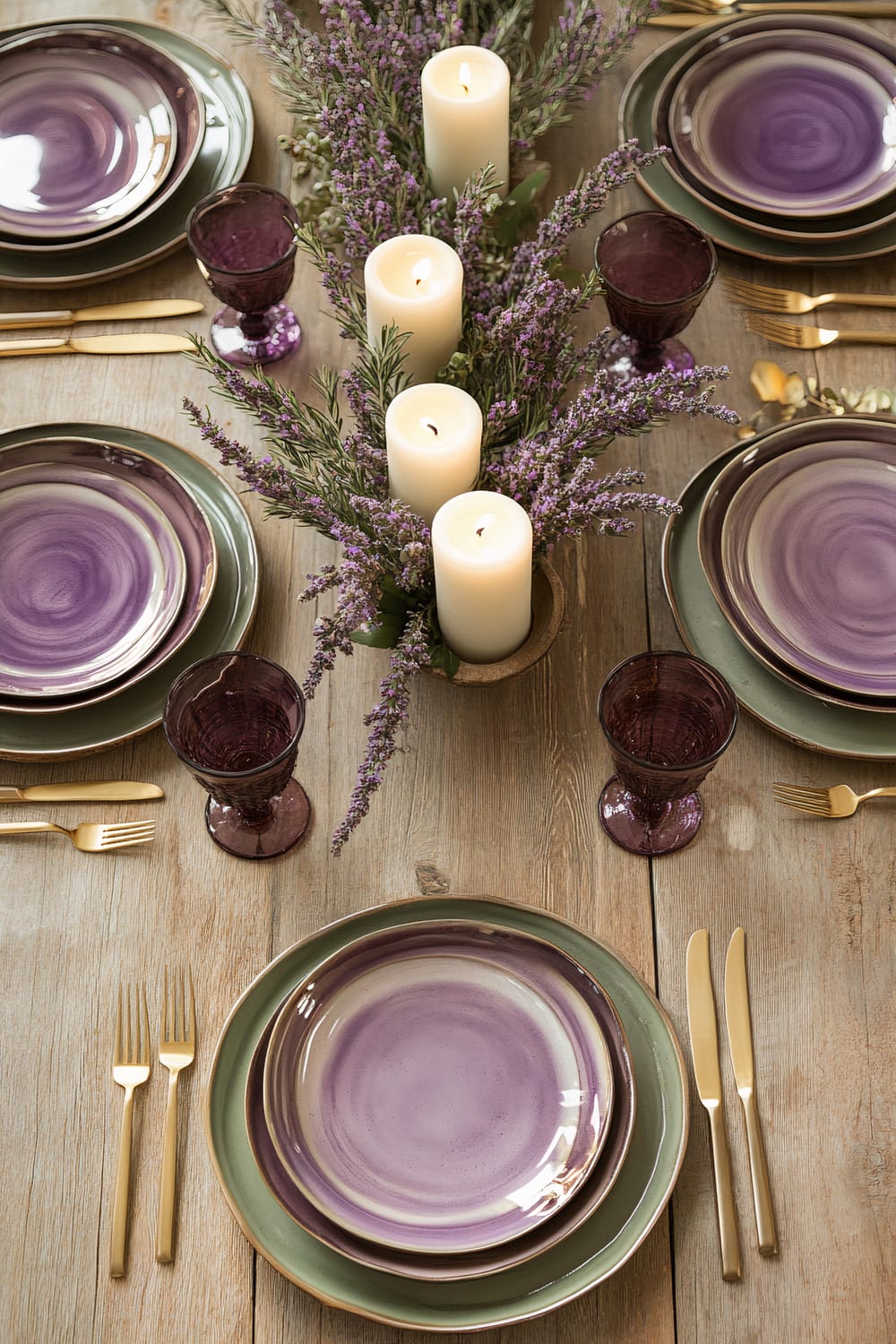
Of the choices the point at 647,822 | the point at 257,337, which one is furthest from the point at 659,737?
the point at 257,337

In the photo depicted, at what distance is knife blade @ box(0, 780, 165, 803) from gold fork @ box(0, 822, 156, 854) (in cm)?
2

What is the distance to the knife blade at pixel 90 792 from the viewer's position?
112cm

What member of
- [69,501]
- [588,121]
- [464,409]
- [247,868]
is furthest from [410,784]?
[588,121]

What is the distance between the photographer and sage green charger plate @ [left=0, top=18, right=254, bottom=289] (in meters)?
1.46

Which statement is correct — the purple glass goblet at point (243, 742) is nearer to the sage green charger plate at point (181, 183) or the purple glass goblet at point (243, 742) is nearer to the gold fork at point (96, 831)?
the gold fork at point (96, 831)

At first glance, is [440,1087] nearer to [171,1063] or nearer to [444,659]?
[171,1063]

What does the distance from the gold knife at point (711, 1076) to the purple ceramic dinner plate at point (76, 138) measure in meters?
1.11

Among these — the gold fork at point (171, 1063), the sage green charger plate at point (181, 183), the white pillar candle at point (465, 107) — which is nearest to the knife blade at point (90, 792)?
the gold fork at point (171, 1063)

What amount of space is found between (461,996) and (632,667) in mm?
314

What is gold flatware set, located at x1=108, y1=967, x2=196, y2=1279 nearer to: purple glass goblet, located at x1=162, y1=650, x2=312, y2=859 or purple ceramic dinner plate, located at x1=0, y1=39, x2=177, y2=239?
purple glass goblet, located at x1=162, y1=650, x2=312, y2=859

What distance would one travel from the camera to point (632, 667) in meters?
1.04

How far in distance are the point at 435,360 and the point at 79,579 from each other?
0.43 metres

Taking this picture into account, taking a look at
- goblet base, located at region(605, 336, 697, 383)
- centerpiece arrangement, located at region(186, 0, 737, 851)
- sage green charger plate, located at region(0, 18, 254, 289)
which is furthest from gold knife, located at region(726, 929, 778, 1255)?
sage green charger plate, located at region(0, 18, 254, 289)

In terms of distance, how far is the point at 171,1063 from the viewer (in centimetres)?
99
